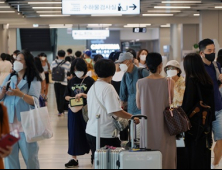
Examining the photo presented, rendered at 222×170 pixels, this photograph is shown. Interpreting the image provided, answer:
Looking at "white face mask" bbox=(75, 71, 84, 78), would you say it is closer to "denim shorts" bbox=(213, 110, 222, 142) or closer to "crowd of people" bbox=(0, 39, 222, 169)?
"crowd of people" bbox=(0, 39, 222, 169)

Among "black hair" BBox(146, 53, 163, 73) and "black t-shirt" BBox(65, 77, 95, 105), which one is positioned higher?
"black hair" BBox(146, 53, 163, 73)

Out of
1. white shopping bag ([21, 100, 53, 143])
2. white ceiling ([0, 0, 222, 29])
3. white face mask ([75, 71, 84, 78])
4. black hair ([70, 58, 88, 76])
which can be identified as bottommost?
white shopping bag ([21, 100, 53, 143])

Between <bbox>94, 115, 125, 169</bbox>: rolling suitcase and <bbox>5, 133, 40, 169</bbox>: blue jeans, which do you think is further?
<bbox>5, 133, 40, 169</bbox>: blue jeans

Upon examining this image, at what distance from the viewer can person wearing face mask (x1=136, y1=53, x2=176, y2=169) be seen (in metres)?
5.05

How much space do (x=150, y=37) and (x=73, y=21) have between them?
688 inches

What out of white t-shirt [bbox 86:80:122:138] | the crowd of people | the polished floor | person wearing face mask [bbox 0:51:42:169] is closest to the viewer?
white t-shirt [bbox 86:80:122:138]

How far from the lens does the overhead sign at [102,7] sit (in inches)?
469

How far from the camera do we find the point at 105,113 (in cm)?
507

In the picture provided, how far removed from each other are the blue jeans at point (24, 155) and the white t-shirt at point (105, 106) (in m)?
0.66

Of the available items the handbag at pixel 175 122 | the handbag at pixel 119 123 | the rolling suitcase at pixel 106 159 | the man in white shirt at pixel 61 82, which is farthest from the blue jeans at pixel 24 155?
the man in white shirt at pixel 61 82

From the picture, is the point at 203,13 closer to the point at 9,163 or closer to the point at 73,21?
the point at 73,21

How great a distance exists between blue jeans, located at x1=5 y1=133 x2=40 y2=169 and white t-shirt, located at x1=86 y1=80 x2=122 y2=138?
0.66 m

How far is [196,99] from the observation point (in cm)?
533

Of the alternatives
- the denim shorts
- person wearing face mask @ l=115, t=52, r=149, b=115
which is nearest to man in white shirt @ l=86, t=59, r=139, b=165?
person wearing face mask @ l=115, t=52, r=149, b=115
